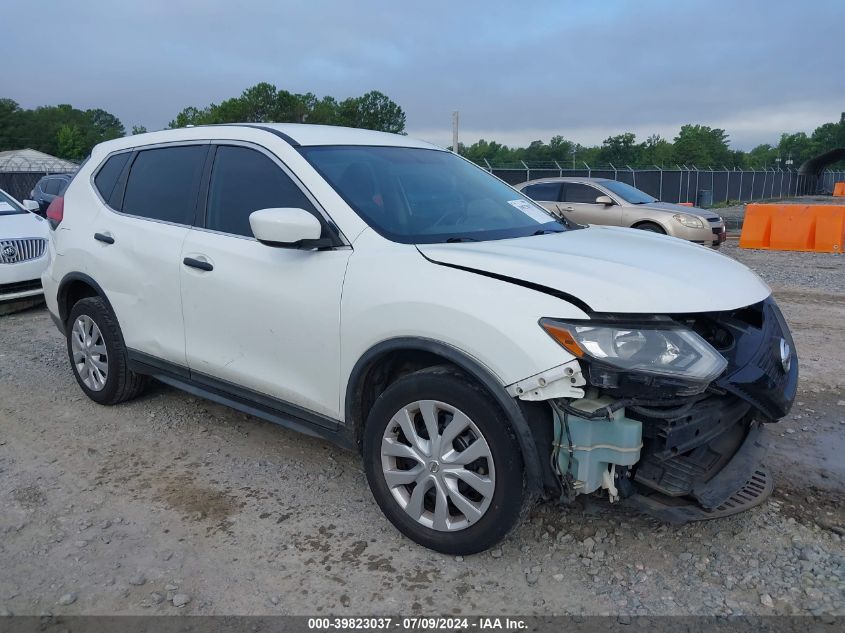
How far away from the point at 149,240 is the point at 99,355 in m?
1.05

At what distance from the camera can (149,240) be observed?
13.5 feet

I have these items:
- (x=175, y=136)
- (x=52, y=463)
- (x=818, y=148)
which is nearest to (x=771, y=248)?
(x=175, y=136)

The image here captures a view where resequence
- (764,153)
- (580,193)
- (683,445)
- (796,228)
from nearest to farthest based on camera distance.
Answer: (683,445)
(796,228)
(580,193)
(764,153)

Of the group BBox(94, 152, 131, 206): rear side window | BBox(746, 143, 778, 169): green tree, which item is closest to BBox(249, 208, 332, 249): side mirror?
BBox(94, 152, 131, 206): rear side window

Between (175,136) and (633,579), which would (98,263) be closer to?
(175,136)

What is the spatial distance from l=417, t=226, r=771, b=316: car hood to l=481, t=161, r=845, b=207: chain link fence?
15.5 metres

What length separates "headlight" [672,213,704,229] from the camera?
12516 mm

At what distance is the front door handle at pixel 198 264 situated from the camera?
3698mm

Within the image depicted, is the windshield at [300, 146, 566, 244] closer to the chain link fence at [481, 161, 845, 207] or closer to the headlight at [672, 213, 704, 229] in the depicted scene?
the headlight at [672, 213, 704, 229]

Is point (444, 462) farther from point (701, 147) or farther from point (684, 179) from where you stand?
A: point (701, 147)

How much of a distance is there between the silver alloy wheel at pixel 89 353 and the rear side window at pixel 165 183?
869 mm

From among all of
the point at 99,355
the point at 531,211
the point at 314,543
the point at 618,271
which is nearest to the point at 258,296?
the point at 314,543

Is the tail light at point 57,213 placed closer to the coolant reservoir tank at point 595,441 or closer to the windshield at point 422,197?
the windshield at point 422,197

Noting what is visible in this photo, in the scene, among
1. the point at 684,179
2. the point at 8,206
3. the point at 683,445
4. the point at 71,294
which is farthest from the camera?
the point at 684,179
